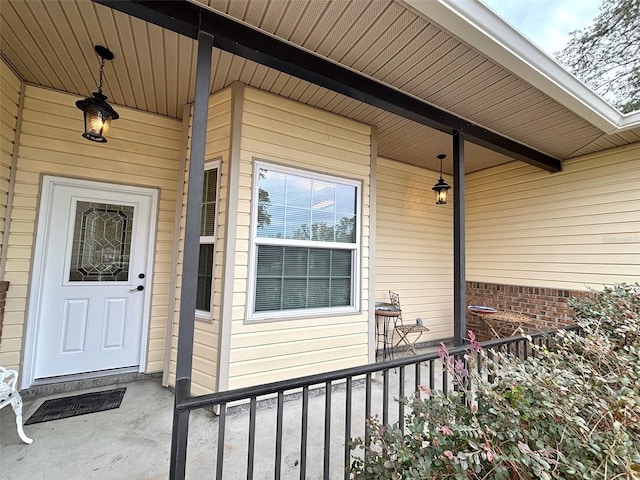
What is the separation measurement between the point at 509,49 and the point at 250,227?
248 cm

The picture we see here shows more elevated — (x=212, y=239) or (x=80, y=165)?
(x=80, y=165)

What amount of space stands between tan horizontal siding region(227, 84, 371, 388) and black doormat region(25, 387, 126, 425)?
1.21 meters

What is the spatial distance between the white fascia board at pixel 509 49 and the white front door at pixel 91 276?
10.8 ft

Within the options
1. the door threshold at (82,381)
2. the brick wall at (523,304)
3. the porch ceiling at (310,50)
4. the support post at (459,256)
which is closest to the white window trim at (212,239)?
the porch ceiling at (310,50)

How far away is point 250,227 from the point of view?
279cm

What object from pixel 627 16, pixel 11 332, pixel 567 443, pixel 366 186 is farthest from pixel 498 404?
pixel 627 16

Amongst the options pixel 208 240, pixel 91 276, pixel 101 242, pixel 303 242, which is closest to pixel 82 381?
pixel 91 276

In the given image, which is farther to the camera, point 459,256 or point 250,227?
point 459,256

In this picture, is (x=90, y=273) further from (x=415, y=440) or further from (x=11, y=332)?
(x=415, y=440)

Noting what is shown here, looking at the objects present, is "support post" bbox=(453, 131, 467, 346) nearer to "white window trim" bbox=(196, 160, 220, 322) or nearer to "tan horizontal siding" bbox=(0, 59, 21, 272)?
"white window trim" bbox=(196, 160, 220, 322)

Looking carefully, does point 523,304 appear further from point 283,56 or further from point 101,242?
point 101,242

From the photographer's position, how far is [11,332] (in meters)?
2.71

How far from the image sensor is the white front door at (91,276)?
2.91 meters

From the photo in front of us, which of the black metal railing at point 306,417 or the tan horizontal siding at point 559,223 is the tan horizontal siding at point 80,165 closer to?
the black metal railing at point 306,417
